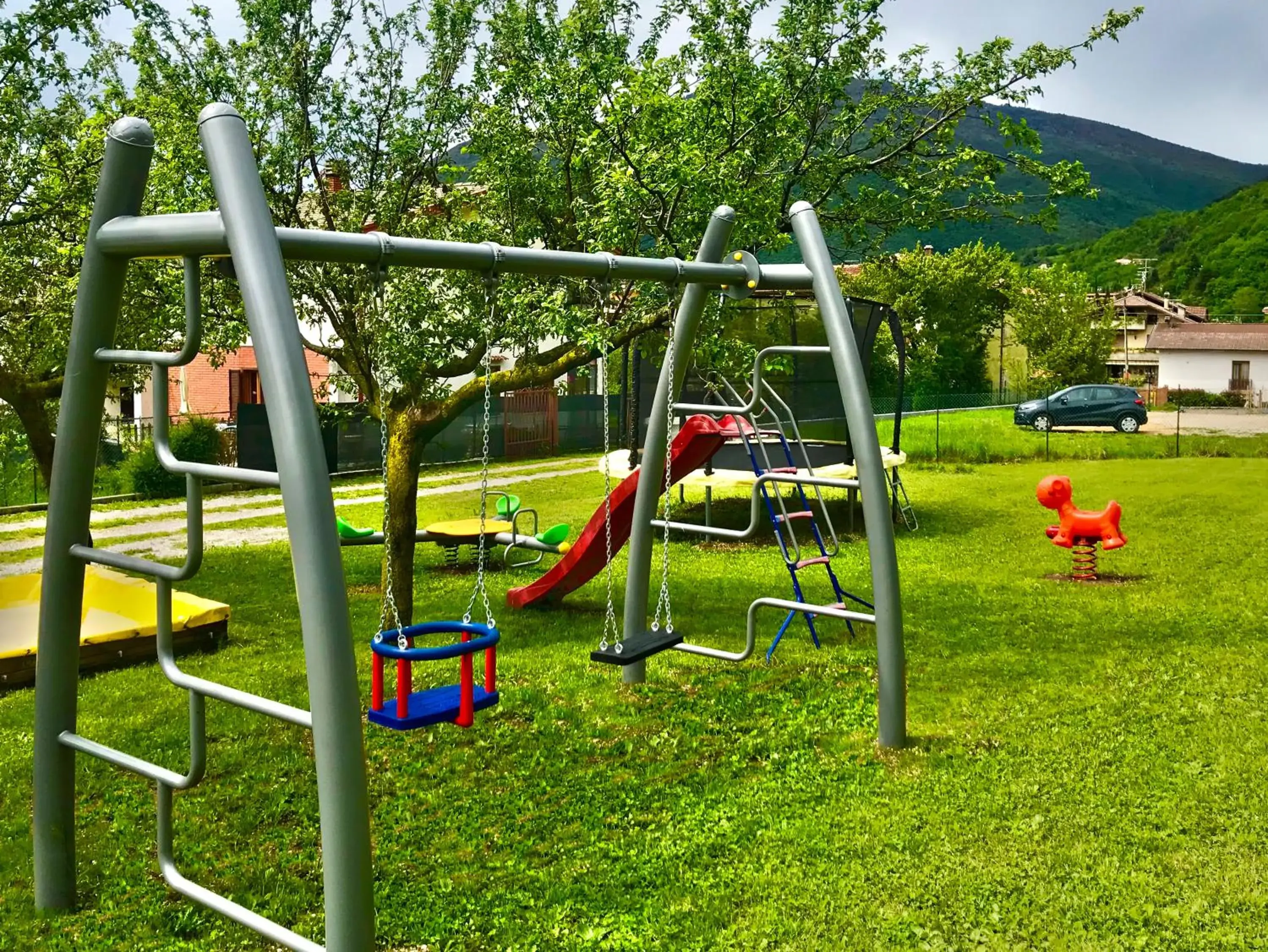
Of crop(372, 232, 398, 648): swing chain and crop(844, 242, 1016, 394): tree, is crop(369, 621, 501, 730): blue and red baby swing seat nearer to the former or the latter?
crop(372, 232, 398, 648): swing chain

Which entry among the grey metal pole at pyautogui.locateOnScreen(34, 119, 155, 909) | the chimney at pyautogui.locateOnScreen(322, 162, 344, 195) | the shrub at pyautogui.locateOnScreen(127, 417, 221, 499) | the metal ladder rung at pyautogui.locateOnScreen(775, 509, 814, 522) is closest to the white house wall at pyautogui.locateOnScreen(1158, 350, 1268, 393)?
the shrub at pyautogui.locateOnScreen(127, 417, 221, 499)

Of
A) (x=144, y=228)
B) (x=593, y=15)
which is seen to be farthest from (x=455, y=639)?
(x=144, y=228)

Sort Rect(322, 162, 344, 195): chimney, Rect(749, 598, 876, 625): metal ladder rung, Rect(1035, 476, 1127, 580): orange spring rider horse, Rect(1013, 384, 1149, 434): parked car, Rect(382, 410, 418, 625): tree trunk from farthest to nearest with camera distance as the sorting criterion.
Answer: Rect(1013, 384, 1149, 434): parked car
Rect(1035, 476, 1127, 580): orange spring rider horse
Rect(382, 410, 418, 625): tree trunk
Rect(322, 162, 344, 195): chimney
Rect(749, 598, 876, 625): metal ladder rung

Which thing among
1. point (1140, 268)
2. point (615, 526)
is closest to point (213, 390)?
point (615, 526)

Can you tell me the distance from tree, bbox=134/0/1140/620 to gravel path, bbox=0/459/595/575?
12.2ft

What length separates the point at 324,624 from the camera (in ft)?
8.89

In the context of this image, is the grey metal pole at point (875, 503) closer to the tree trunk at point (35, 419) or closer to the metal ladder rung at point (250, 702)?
the metal ladder rung at point (250, 702)

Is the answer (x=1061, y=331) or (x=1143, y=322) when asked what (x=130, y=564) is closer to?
(x=1061, y=331)

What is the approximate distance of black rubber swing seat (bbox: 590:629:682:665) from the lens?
16.5 ft

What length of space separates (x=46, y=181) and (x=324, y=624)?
302 inches

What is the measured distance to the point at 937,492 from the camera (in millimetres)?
17156

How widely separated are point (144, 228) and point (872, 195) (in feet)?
21.2

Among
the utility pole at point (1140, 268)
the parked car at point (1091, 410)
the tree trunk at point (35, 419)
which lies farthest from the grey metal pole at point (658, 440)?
the utility pole at point (1140, 268)

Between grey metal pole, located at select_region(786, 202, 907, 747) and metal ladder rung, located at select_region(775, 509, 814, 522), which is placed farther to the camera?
metal ladder rung, located at select_region(775, 509, 814, 522)
